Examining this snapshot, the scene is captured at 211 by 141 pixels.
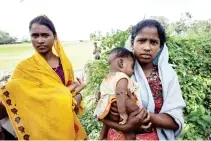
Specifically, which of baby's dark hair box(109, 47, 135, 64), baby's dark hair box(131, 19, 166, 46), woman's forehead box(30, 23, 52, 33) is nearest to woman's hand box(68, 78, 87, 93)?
woman's forehead box(30, 23, 52, 33)

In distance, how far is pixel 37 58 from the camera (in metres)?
2.76

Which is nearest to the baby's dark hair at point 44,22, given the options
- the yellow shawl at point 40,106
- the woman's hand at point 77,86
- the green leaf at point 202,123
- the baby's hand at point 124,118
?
the yellow shawl at point 40,106

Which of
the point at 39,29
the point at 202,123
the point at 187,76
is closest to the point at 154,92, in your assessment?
the point at 39,29

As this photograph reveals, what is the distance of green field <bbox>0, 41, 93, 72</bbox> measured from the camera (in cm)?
588

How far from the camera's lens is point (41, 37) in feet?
8.67

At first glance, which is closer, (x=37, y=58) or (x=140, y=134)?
(x=140, y=134)

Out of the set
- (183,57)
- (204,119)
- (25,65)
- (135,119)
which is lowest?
(204,119)

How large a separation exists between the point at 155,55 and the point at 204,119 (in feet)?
8.95

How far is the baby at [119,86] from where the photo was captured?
6.82 ft

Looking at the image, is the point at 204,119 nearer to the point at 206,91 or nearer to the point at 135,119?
the point at 206,91

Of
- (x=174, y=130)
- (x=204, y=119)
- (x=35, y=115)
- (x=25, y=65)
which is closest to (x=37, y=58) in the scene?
(x=25, y=65)

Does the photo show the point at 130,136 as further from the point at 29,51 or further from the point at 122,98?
the point at 29,51

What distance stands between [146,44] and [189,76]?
10.5ft

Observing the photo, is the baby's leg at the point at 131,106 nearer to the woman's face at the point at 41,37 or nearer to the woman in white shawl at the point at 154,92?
the woman in white shawl at the point at 154,92
